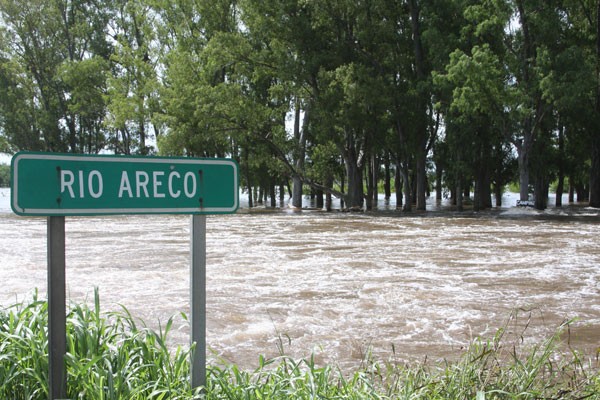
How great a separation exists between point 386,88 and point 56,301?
26197mm

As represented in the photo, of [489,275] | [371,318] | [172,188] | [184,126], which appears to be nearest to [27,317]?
[172,188]

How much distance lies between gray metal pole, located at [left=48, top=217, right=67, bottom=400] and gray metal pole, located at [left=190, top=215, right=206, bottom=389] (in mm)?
585

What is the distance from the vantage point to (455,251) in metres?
13.0

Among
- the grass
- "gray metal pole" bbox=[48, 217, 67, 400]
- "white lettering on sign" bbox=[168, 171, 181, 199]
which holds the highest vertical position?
Answer: "white lettering on sign" bbox=[168, 171, 181, 199]

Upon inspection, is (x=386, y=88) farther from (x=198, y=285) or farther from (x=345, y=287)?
(x=198, y=285)

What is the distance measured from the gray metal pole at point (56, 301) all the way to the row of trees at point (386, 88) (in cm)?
2316

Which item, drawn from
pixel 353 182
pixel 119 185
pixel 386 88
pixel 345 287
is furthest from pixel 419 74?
pixel 119 185

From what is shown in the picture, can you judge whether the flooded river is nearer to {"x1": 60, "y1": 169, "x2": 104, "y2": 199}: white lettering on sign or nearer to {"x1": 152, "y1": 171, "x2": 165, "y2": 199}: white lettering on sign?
{"x1": 152, "y1": 171, "x2": 165, "y2": 199}: white lettering on sign

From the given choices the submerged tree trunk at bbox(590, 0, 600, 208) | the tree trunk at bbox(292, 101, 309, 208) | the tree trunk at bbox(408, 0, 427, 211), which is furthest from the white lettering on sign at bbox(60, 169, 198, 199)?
the tree trunk at bbox(292, 101, 309, 208)

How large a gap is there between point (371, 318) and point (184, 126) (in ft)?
86.8

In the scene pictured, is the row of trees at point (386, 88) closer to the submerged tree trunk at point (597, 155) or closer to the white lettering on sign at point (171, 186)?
the submerged tree trunk at point (597, 155)

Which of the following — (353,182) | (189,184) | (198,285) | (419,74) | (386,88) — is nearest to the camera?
(189,184)

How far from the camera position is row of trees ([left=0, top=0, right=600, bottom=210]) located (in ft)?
82.9

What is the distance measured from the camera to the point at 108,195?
252 centimetres
